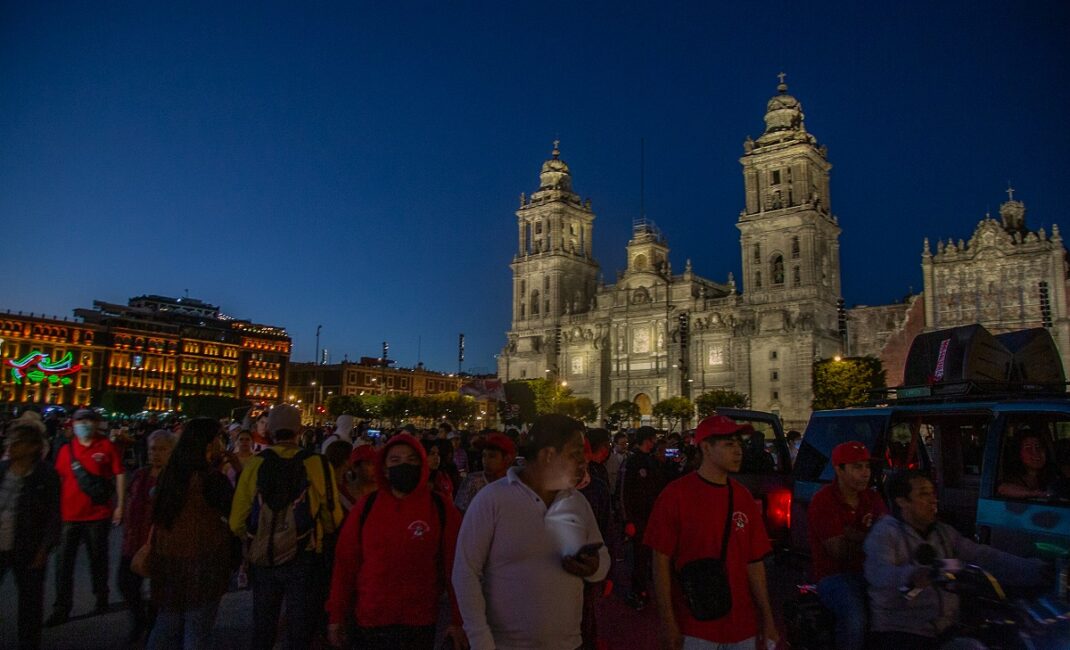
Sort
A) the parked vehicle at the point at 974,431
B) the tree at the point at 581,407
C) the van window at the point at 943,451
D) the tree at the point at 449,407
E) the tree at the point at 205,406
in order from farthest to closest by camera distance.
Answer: the tree at the point at 449,407, the tree at the point at 581,407, the tree at the point at 205,406, the van window at the point at 943,451, the parked vehicle at the point at 974,431

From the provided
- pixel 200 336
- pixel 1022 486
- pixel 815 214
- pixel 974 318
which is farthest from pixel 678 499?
pixel 200 336

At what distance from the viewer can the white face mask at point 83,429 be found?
7625mm

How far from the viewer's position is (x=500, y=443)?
20.2ft

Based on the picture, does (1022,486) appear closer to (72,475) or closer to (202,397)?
(72,475)

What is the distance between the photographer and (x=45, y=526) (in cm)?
596

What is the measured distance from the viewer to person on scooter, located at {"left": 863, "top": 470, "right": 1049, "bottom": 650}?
4363 millimetres

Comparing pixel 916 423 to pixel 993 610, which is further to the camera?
pixel 916 423

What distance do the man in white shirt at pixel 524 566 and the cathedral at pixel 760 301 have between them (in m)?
55.1

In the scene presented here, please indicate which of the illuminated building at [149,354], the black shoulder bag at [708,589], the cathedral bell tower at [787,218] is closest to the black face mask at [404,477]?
the black shoulder bag at [708,589]

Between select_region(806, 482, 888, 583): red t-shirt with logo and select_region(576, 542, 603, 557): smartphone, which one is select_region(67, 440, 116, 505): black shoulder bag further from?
select_region(806, 482, 888, 583): red t-shirt with logo

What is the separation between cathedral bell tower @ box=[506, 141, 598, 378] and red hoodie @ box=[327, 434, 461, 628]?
7389cm

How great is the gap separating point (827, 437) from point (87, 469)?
7.84 m

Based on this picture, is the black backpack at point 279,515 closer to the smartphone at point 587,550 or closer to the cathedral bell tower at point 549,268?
the smartphone at point 587,550

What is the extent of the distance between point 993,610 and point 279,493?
14.2 feet
